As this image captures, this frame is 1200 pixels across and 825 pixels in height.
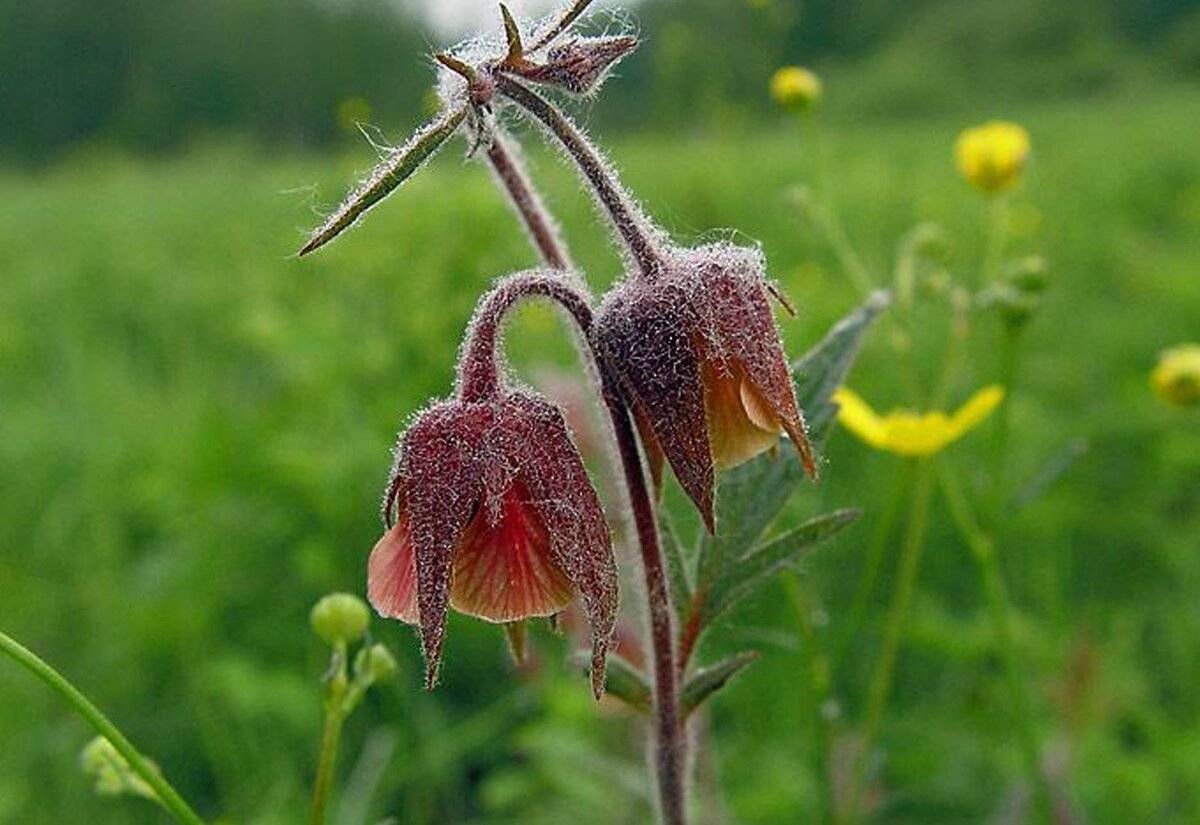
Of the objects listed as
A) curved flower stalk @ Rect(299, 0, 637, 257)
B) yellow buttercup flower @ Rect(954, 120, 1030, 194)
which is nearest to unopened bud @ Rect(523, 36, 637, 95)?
curved flower stalk @ Rect(299, 0, 637, 257)

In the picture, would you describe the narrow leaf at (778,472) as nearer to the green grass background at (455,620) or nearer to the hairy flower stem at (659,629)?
the hairy flower stem at (659,629)

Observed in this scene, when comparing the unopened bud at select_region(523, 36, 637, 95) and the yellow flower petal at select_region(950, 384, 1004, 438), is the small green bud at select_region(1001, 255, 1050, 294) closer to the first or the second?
the yellow flower petal at select_region(950, 384, 1004, 438)

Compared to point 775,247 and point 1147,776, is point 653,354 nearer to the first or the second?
point 1147,776

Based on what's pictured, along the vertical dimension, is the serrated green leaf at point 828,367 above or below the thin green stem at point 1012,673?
above

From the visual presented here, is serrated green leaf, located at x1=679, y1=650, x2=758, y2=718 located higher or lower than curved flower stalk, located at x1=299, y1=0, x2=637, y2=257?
lower

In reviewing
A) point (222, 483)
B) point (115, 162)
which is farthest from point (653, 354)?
point (115, 162)

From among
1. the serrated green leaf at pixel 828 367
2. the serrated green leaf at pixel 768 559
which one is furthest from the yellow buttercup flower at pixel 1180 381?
the serrated green leaf at pixel 768 559

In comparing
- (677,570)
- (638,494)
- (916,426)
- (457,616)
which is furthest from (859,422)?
(457,616)
